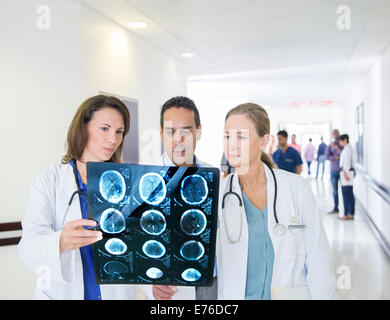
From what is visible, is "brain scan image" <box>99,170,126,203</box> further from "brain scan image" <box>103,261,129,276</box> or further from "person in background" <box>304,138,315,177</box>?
"person in background" <box>304,138,315,177</box>

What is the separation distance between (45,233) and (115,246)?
7.4 inches

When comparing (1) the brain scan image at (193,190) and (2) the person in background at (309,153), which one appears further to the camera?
(2) the person in background at (309,153)

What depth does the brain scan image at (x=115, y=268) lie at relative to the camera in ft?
2.29

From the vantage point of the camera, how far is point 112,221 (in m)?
0.68

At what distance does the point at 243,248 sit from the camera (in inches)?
31.6

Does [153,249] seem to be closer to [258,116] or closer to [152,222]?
[152,222]

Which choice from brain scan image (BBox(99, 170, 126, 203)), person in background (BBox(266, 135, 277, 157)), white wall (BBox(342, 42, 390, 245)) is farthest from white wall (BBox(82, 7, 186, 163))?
white wall (BBox(342, 42, 390, 245))

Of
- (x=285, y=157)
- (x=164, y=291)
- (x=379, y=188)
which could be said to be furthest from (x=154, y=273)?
(x=379, y=188)

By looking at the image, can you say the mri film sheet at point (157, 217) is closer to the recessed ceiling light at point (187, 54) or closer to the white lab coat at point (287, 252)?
the white lab coat at point (287, 252)

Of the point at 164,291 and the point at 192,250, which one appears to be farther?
the point at 164,291

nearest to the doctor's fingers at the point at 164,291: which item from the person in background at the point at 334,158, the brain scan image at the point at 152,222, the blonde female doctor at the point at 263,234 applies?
the blonde female doctor at the point at 263,234

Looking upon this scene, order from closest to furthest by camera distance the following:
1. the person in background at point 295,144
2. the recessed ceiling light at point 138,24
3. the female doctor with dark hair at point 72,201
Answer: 1. the female doctor with dark hair at point 72,201
2. the person in background at point 295,144
3. the recessed ceiling light at point 138,24

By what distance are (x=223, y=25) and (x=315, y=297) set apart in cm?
111
